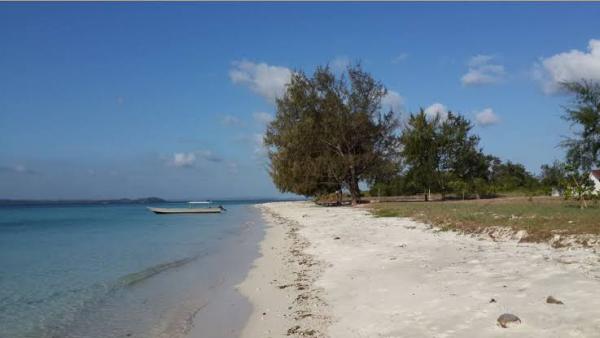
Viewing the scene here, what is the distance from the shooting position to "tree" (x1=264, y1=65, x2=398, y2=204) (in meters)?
47.8

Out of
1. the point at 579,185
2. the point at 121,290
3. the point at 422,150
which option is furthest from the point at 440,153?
the point at 121,290

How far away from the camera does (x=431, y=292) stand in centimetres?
818

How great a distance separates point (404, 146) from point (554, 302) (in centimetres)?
4399

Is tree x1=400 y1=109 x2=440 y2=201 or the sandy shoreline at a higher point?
tree x1=400 y1=109 x2=440 y2=201

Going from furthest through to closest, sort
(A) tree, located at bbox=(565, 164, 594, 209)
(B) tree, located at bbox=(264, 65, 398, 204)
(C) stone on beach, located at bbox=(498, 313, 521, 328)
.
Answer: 1. (B) tree, located at bbox=(264, 65, 398, 204)
2. (A) tree, located at bbox=(565, 164, 594, 209)
3. (C) stone on beach, located at bbox=(498, 313, 521, 328)

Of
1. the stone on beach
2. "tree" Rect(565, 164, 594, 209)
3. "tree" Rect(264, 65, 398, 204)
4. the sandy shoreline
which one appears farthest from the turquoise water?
"tree" Rect(264, 65, 398, 204)

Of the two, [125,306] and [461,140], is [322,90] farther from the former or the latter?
[125,306]

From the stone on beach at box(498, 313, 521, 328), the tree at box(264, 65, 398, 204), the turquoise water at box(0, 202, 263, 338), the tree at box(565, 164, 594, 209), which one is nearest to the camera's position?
the stone on beach at box(498, 313, 521, 328)

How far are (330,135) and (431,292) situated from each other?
133 feet

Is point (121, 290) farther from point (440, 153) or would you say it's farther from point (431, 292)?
point (440, 153)

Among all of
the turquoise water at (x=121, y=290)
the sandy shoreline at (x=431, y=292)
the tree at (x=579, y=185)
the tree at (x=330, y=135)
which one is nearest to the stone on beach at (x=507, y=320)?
the sandy shoreline at (x=431, y=292)

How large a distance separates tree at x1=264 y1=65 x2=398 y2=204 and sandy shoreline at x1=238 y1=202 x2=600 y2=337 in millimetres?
34058

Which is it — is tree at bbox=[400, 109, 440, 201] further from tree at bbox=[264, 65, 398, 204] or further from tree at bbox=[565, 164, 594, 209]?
tree at bbox=[565, 164, 594, 209]

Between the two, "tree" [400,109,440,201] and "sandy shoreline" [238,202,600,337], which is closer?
"sandy shoreline" [238,202,600,337]
